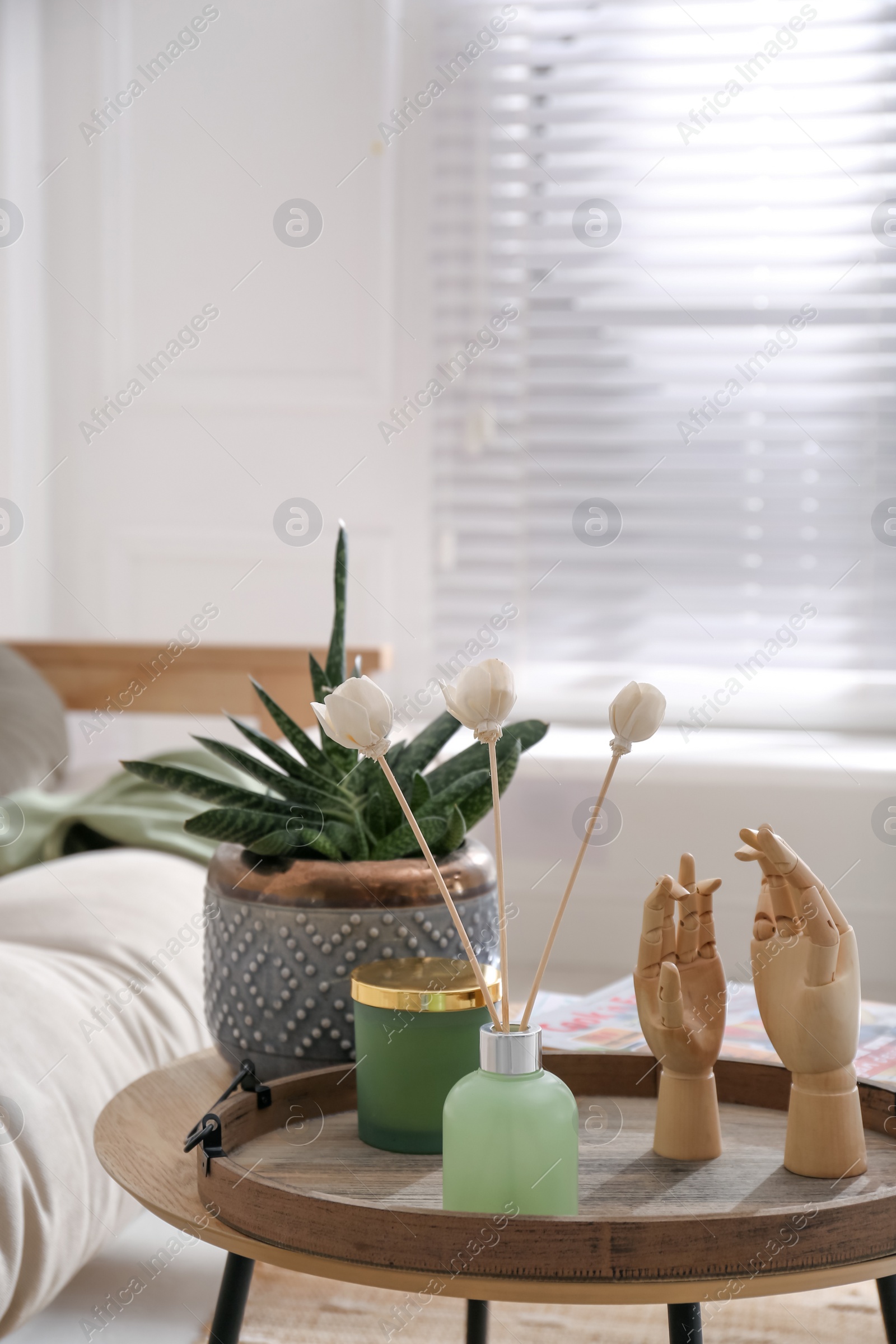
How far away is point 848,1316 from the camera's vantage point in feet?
3.61

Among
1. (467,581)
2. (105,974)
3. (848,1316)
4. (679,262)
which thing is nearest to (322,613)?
(467,581)

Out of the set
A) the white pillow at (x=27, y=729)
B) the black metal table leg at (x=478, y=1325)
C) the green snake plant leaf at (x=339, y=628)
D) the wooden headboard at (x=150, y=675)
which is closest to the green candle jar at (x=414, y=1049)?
the green snake plant leaf at (x=339, y=628)

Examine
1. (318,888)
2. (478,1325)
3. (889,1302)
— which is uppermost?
(318,888)

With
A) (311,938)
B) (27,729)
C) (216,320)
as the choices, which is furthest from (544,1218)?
(216,320)

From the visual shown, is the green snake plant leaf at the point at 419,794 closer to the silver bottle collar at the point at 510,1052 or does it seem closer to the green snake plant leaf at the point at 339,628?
the green snake plant leaf at the point at 339,628

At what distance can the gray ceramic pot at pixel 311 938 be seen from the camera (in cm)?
67

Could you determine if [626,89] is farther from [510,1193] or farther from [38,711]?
[510,1193]

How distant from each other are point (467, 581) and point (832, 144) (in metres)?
1.02

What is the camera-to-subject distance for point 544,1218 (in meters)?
0.46

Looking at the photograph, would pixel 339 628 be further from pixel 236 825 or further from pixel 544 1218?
pixel 544 1218

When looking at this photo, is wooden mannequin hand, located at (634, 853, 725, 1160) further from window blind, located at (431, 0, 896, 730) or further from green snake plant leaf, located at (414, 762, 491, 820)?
window blind, located at (431, 0, 896, 730)

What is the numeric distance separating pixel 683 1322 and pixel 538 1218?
4.8 inches

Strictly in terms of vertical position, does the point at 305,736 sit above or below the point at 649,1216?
above

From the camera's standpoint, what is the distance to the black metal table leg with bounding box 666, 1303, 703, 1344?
0.53 meters
